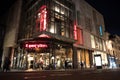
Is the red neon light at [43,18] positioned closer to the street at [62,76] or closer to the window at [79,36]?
the window at [79,36]

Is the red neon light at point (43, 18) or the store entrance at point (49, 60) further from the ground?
the red neon light at point (43, 18)

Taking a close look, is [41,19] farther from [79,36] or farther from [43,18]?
[79,36]

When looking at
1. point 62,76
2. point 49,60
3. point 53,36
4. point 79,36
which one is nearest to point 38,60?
point 49,60

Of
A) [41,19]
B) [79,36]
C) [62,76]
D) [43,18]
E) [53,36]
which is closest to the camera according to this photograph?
Result: [62,76]

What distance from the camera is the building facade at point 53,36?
23781 mm

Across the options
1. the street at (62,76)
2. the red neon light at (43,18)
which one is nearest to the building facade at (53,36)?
the red neon light at (43,18)

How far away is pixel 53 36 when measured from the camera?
83.6ft

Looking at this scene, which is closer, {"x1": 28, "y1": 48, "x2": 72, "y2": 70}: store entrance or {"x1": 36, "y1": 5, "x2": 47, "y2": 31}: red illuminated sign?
{"x1": 28, "y1": 48, "x2": 72, "y2": 70}: store entrance

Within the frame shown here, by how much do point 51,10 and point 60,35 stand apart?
594 cm

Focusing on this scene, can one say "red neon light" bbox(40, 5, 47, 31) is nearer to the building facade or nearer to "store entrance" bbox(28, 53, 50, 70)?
the building facade

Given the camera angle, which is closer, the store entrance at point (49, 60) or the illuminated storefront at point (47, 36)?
the store entrance at point (49, 60)

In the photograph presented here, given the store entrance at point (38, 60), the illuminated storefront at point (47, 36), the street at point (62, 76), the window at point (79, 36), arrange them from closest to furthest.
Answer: the street at point (62, 76)
the illuminated storefront at point (47, 36)
the store entrance at point (38, 60)
the window at point (79, 36)

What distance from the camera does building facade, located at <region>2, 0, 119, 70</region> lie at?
2378cm

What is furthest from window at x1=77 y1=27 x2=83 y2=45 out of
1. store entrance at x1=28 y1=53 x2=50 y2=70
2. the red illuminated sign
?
store entrance at x1=28 y1=53 x2=50 y2=70
